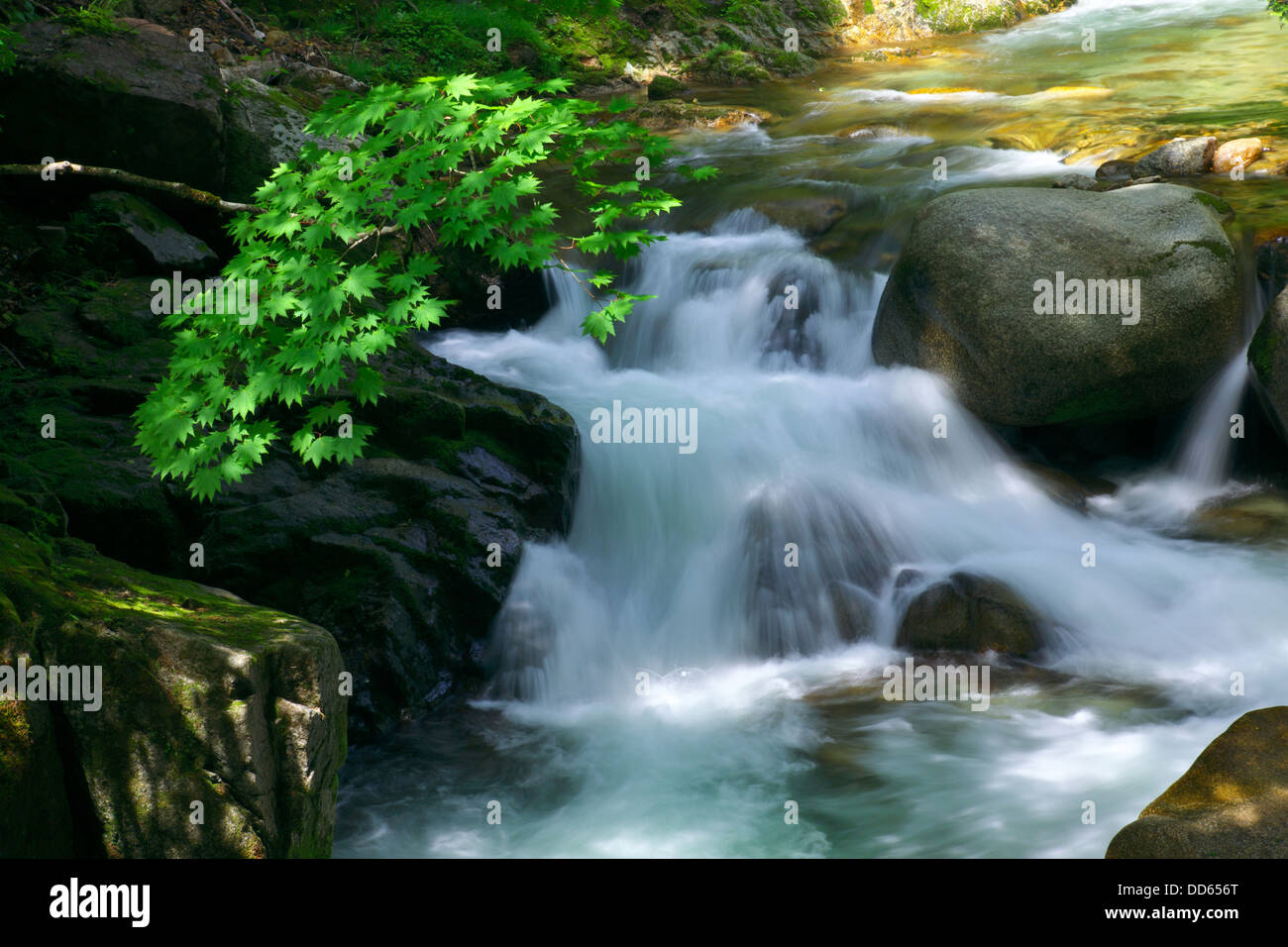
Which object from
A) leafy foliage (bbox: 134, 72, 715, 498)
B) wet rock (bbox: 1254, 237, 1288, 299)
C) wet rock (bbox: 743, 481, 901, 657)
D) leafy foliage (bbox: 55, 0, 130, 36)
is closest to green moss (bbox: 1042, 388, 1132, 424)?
wet rock (bbox: 1254, 237, 1288, 299)

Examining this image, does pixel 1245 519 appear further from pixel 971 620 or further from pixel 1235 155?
pixel 1235 155

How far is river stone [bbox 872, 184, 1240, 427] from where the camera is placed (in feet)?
25.5

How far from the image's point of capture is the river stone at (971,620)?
6402 mm

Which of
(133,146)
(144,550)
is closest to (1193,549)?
(144,550)

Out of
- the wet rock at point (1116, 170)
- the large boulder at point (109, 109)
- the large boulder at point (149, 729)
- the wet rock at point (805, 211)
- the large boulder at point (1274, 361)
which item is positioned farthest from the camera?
the wet rock at point (805, 211)

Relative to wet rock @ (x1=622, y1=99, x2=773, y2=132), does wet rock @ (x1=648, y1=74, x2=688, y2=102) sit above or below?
above

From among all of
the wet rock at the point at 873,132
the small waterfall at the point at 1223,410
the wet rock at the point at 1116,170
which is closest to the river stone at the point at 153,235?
the small waterfall at the point at 1223,410

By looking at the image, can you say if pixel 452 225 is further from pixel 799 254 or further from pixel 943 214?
pixel 799 254

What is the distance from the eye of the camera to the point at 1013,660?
6312 millimetres

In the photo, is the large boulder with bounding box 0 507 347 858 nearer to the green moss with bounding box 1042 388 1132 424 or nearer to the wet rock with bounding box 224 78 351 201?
the wet rock with bounding box 224 78 351 201

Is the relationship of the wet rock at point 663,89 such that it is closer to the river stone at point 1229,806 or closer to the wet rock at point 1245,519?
the wet rock at point 1245,519

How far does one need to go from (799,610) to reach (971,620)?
118 cm

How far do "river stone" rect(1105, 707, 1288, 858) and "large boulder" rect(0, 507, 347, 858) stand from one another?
127 inches

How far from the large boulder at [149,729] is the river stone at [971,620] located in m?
4.18
